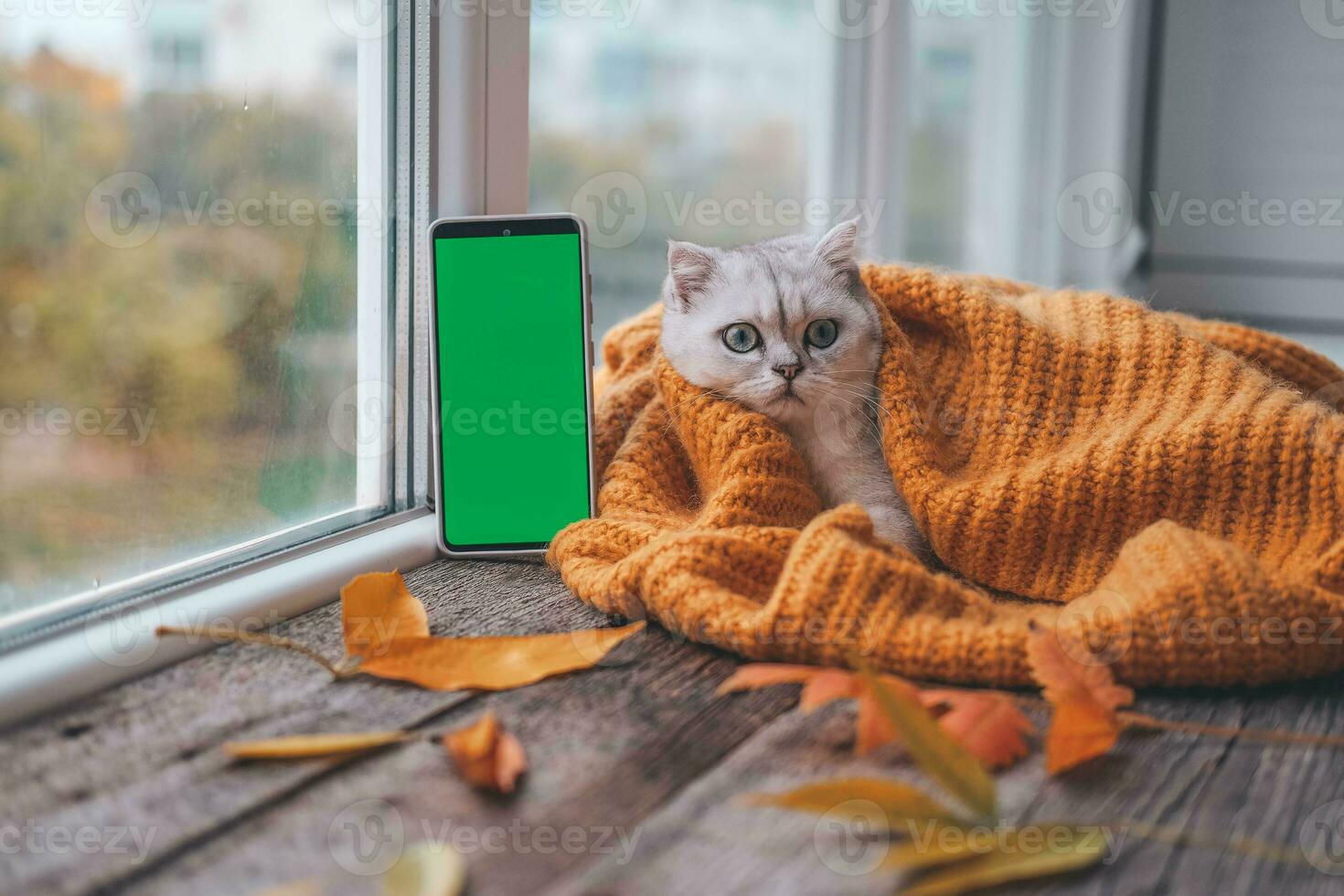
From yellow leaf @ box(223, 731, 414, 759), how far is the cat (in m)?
0.47

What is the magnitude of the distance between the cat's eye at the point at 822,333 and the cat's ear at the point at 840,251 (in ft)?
0.16

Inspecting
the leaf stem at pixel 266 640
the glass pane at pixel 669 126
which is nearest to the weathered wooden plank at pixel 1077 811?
the leaf stem at pixel 266 640

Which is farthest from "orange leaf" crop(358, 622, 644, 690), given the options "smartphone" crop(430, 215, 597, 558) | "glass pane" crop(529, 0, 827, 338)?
"glass pane" crop(529, 0, 827, 338)

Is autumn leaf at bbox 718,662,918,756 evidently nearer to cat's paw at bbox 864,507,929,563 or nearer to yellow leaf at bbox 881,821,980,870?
yellow leaf at bbox 881,821,980,870

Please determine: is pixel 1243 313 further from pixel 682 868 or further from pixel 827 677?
pixel 682 868

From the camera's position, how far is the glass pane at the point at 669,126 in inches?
57.4

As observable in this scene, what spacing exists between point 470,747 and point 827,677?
199 mm

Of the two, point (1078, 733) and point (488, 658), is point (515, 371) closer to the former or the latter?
point (488, 658)

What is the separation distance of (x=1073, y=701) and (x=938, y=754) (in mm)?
127

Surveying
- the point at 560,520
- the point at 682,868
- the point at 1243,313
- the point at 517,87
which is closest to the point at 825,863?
the point at 682,868

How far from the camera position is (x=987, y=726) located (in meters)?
0.62

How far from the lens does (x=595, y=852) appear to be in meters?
0.53

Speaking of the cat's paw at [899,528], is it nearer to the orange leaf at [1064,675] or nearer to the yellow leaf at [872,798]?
the orange leaf at [1064,675]

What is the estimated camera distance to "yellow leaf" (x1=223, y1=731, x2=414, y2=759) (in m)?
0.61
